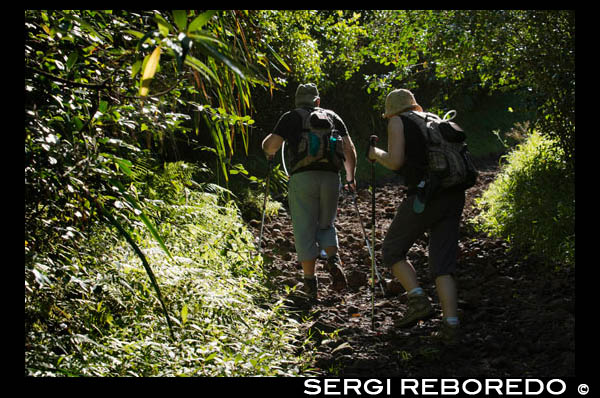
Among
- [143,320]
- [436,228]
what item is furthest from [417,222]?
[143,320]

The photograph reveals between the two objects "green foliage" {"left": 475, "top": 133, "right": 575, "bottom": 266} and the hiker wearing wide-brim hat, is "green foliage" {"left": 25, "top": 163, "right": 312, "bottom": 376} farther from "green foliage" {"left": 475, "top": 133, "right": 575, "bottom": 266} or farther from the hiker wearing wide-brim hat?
"green foliage" {"left": 475, "top": 133, "right": 575, "bottom": 266}

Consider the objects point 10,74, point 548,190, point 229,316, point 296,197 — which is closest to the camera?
point 10,74

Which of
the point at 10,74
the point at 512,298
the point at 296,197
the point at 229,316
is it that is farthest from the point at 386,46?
the point at 10,74

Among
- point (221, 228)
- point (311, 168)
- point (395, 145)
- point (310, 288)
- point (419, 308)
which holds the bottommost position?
point (419, 308)

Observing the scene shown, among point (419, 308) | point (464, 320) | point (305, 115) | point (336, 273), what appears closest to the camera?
point (419, 308)

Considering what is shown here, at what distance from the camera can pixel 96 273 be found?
369 centimetres

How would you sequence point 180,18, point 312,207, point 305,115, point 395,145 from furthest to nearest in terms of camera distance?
1. point 312,207
2. point 305,115
3. point 395,145
4. point 180,18

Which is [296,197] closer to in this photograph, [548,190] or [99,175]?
[99,175]

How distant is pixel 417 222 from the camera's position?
13.5 feet

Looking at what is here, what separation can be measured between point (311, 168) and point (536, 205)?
2764 mm

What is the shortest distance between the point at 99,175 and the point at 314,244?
266 centimetres

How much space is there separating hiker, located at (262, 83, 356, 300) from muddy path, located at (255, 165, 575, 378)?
534mm

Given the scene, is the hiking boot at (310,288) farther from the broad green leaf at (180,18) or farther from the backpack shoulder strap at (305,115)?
the broad green leaf at (180,18)

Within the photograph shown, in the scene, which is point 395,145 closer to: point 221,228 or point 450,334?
point 450,334
